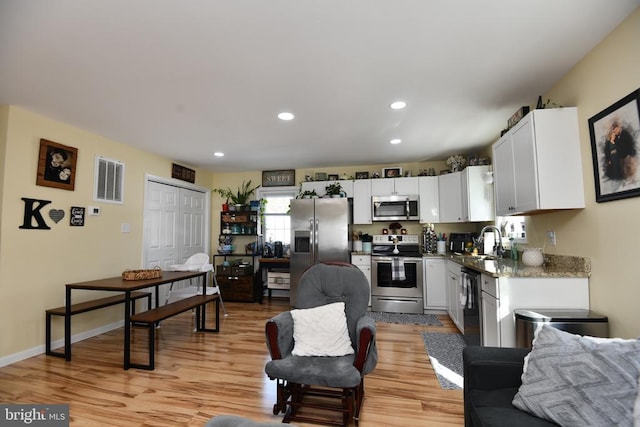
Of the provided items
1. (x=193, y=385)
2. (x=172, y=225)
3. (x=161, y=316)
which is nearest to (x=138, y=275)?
(x=161, y=316)

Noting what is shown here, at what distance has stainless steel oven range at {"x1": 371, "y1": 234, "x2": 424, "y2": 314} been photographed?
4.61 metres

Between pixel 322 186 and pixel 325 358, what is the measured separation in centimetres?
368

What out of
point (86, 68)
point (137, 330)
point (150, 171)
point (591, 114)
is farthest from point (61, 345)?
point (591, 114)

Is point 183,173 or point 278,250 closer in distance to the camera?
point 183,173

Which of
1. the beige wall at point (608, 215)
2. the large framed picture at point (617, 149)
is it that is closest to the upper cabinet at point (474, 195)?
the beige wall at point (608, 215)

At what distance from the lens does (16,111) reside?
3027mm

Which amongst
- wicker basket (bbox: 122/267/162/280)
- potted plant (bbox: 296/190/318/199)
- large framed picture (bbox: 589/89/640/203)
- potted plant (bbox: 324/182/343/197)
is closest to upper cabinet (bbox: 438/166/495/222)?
potted plant (bbox: 324/182/343/197)

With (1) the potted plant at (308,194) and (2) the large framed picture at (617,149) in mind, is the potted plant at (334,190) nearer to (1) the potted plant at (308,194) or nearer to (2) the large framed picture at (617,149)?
(1) the potted plant at (308,194)

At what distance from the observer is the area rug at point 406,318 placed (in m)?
4.20

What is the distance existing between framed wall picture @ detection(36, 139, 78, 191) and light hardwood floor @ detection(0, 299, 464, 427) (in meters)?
1.80

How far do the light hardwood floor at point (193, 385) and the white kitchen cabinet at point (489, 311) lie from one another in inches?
21.1

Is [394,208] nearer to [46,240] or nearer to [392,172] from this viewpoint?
[392,172]

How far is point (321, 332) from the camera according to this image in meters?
2.18

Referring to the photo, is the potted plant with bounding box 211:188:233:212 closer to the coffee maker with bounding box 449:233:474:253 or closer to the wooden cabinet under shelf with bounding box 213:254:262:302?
the wooden cabinet under shelf with bounding box 213:254:262:302
